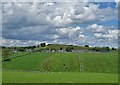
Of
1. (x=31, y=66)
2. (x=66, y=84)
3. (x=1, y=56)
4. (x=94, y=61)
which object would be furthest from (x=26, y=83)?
(x=1, y=56)

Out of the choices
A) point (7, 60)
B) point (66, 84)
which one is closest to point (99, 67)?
point (7, 60)

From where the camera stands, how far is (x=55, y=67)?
12294cm

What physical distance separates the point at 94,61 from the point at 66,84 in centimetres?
9230

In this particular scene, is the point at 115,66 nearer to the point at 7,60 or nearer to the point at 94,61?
the point at 94,61

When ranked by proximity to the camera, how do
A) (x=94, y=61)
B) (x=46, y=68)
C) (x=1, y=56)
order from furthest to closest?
(x=1, y=56) → (x=94, y=61) → (x=46, y=68)

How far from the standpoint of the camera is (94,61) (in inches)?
5512

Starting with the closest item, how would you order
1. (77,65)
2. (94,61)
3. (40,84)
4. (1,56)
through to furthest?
(40,84)
(77,65)
(94,61)
(1,56)

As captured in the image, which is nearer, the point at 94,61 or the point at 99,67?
the point at 99,67

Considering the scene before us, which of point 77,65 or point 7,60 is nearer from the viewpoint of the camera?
point 77,65

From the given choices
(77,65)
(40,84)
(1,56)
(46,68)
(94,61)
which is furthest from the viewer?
(1,56)

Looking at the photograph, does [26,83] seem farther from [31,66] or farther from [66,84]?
[31,66]

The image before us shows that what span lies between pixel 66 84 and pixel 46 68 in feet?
229

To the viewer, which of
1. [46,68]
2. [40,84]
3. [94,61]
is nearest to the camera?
[40,84]

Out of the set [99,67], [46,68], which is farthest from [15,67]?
[99,67]
